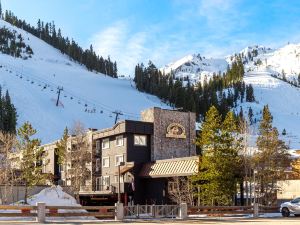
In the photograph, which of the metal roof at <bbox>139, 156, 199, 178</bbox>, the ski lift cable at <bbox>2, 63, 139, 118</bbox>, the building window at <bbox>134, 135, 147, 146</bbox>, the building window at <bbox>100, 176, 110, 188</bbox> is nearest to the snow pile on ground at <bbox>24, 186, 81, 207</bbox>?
the building window at <bbox>100, 176, 110, 188</bbox>

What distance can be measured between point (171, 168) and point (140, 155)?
8.16 metres

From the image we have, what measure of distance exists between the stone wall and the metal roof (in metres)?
3.59

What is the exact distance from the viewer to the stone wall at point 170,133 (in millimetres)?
64000

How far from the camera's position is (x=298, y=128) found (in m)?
195

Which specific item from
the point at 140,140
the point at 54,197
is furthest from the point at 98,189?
the point at 54,197

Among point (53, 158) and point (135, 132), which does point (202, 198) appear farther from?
point (53, 158)

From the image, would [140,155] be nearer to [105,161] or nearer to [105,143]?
[105,161]

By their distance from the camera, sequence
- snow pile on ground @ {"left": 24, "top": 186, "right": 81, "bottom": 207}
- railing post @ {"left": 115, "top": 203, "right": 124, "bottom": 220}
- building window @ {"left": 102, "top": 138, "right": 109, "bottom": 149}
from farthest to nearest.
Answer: building window @ {"left": 102, "top": 138, "right": 109, "bottom": 149} < snow pile on ground @ {"left": 24, "top": 186, "right": 81, "bottom": 207} < railing post @ {"left": 115, "top": 203, "right": 124, "bottom": 220}

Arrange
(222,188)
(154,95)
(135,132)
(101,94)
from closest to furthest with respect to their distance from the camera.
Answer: (222,188)
(135,132)
(101,94)
(154,95)

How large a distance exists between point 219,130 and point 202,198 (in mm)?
6703

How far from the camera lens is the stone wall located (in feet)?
210

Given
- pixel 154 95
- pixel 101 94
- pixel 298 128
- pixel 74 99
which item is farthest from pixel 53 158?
pixel 298 128

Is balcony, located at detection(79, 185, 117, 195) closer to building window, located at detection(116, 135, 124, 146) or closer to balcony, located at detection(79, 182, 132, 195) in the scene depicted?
balcony, located at detection(79, 182, 132, 195)

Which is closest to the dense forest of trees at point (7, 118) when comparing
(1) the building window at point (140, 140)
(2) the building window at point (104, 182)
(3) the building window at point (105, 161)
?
(3) the building window at point (105, 161)
